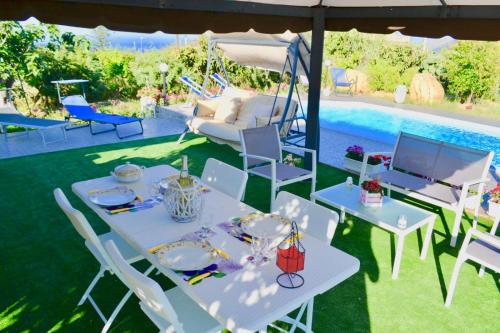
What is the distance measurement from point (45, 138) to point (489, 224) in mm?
7511

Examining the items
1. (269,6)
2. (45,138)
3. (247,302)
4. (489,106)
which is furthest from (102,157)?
(489,106)

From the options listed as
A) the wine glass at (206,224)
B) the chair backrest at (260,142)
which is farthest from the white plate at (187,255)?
the chair backrest at (260,142)

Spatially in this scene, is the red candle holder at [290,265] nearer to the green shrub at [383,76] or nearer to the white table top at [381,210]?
the white table top at [381,210]

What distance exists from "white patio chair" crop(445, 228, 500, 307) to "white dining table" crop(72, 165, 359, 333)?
48.6 inches

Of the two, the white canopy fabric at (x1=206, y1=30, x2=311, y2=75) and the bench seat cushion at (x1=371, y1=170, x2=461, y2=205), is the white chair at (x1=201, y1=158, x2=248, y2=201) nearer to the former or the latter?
the bench seat cushion at (x1=371, y1=170, x2=461, y2=205)

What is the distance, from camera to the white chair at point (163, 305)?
1806mm

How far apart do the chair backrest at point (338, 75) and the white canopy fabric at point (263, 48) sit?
23.1 feet

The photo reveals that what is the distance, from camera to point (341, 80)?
47.1 ft

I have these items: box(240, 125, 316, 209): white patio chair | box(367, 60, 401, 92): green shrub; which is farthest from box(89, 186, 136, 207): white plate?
box(367, 60, 401, 92): green shrub

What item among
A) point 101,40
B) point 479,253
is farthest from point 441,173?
point 101,40

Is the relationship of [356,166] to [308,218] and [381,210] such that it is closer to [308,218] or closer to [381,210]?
[381,210]

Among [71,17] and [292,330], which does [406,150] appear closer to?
[292,330]

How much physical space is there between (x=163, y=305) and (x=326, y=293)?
5.66 ft

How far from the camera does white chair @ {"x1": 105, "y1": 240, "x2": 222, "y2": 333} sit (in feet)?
5.93
